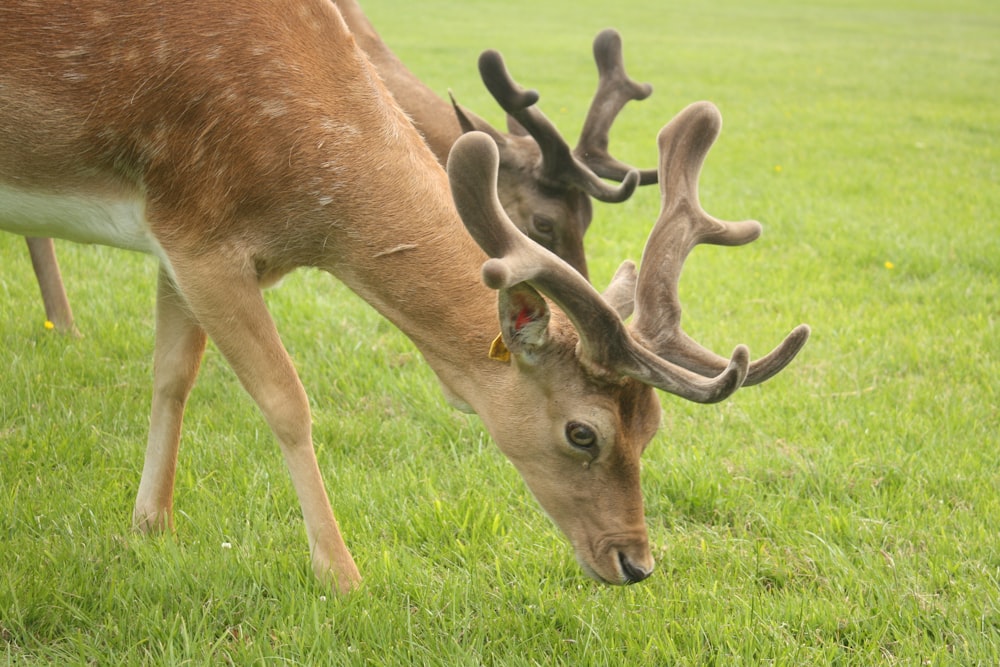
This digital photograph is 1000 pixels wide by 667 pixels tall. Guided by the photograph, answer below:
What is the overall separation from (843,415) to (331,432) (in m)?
2.46

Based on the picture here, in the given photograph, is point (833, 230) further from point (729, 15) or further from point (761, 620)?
point (729, 15)

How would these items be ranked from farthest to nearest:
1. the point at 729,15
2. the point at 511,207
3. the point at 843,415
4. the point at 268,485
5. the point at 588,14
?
A: the point at 729,15 → the point at 588,14 → the point at 511,207 → the point at 843,415 → the point at 268,485

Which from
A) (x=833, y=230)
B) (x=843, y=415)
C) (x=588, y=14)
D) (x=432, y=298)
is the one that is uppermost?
(x=432, y=298)

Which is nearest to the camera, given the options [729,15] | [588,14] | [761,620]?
[761,620]

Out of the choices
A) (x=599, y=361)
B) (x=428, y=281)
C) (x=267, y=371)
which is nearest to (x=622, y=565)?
(x=599, y=361)

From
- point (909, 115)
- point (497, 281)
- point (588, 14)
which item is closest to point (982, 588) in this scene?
point (497, 281)

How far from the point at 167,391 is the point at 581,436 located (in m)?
1.68

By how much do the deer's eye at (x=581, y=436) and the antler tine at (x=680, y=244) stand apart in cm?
34

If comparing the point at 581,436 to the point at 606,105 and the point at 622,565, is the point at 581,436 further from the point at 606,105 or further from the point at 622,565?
the point at 606,105

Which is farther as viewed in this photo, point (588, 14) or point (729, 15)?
point (729, 15)

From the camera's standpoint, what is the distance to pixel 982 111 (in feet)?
56.3

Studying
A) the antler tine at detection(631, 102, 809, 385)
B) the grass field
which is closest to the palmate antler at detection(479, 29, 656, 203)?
the antler tine at detection(631, 102, 809, 385)

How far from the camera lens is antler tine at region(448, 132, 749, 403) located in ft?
10.0

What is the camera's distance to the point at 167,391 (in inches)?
165
